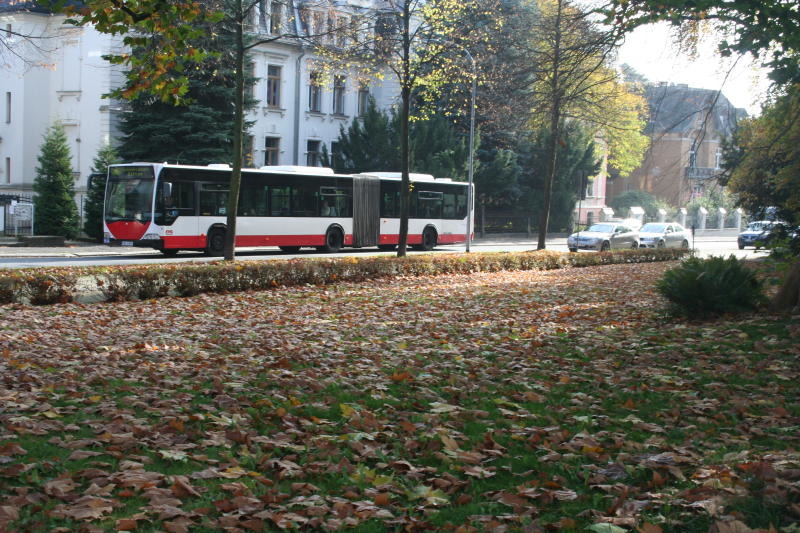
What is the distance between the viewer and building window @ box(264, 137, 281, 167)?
165 ft

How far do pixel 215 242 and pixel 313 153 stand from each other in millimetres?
23888

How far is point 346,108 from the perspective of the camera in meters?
54.7

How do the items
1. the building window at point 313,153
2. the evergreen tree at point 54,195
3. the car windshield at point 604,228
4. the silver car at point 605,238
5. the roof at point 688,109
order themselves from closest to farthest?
the roof at point 688,109 < the evergreen tree at point 54,195 < the silver car at point 605,238 < the car windshield at point 604,228 < the building window at point 313,153

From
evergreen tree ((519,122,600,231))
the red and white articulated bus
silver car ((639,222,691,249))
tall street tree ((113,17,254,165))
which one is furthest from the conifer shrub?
evergreen tree ((519,122,600,231))

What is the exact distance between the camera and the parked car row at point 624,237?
139 ft

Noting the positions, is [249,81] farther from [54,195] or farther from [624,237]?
[624,237]

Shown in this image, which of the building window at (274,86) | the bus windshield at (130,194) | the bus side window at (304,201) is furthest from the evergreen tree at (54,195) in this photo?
the building window at (274,86)

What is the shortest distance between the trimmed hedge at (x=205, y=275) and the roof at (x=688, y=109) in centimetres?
906

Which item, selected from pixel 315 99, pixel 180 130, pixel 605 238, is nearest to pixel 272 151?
pixel 315 99

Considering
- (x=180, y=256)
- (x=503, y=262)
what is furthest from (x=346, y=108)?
(x=503, y=262)

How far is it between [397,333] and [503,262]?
49.7 feet

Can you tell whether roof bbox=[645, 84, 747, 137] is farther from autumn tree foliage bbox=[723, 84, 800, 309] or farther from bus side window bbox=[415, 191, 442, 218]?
bus side window bbox=[415, 191, 442, 218]

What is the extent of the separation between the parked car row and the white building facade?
1489 centimetres

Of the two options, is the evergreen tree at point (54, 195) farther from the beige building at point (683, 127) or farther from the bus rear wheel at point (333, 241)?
the beige building at point (683, 127)
